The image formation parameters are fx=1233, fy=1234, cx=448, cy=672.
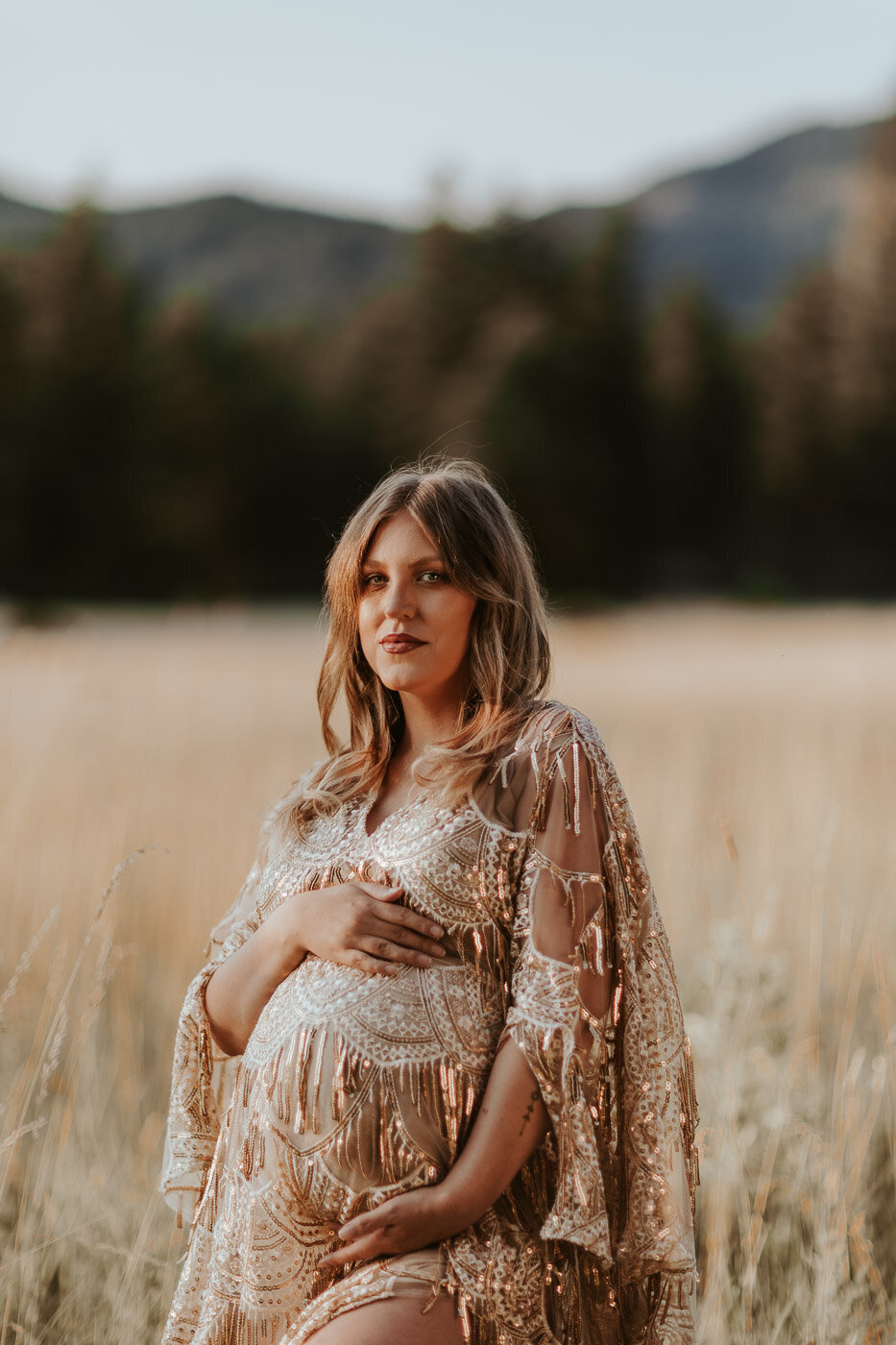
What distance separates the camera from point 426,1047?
61.0 inches

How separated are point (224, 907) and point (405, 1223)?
287 cm

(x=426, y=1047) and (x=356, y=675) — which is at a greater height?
(x=356, y=675)

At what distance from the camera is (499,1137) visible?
1493 millimetres

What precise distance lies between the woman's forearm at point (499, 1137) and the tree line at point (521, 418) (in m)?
27.1

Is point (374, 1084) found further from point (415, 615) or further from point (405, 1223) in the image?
point (415, 615)

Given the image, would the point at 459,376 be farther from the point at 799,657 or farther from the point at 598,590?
the point at 799,657

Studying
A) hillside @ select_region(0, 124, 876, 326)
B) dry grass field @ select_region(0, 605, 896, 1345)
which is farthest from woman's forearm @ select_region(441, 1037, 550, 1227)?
hillside @ select_region(0, 124, 876, 326)

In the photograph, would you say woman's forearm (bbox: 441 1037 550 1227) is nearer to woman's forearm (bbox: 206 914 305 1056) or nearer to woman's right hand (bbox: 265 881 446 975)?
woman's right hand (bbox: 265 881 446 975)

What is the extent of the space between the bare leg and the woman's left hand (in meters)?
0.06

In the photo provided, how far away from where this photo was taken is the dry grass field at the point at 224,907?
2.34 m

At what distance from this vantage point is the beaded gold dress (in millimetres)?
1521

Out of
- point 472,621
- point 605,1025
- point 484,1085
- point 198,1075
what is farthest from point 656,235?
point 484,1085

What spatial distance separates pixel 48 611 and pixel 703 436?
69.0 ft

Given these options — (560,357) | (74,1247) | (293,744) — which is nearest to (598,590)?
(560,357)
